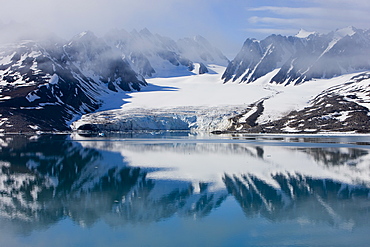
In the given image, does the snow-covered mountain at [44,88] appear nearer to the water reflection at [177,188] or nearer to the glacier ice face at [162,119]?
the glacier ice face at [162,119]

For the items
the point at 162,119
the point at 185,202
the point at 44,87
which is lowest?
the point at 185,202

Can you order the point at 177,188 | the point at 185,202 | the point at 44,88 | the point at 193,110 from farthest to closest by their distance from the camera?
the point at 44,88
the point at 193,110
the point at 177,188
the point at 185,202

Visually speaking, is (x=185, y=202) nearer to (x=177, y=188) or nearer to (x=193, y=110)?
(x=177, y=188)

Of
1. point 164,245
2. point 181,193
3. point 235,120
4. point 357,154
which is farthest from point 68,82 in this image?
point 164,245

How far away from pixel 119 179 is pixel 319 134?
7239cm

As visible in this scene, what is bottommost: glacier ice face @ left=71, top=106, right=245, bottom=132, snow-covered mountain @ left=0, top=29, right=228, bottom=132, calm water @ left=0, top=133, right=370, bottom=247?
calm water @ left=0, top=133, right=370, bottom=247

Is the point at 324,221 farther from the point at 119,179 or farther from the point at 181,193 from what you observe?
the point at 119,179

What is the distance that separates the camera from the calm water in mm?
19672

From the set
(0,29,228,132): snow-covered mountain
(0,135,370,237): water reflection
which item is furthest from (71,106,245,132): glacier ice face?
(0,135,370,237): water reflection

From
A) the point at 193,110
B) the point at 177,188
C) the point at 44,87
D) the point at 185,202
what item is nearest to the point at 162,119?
the point at 193,110

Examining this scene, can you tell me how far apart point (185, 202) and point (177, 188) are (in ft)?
14.2

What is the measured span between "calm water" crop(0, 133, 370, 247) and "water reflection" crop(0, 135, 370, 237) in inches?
2.7

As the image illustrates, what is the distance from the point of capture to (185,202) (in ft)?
86.0

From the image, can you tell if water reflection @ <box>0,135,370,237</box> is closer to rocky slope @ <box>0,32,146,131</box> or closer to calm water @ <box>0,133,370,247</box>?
calm water @ <box>0,133,370,247</box>
